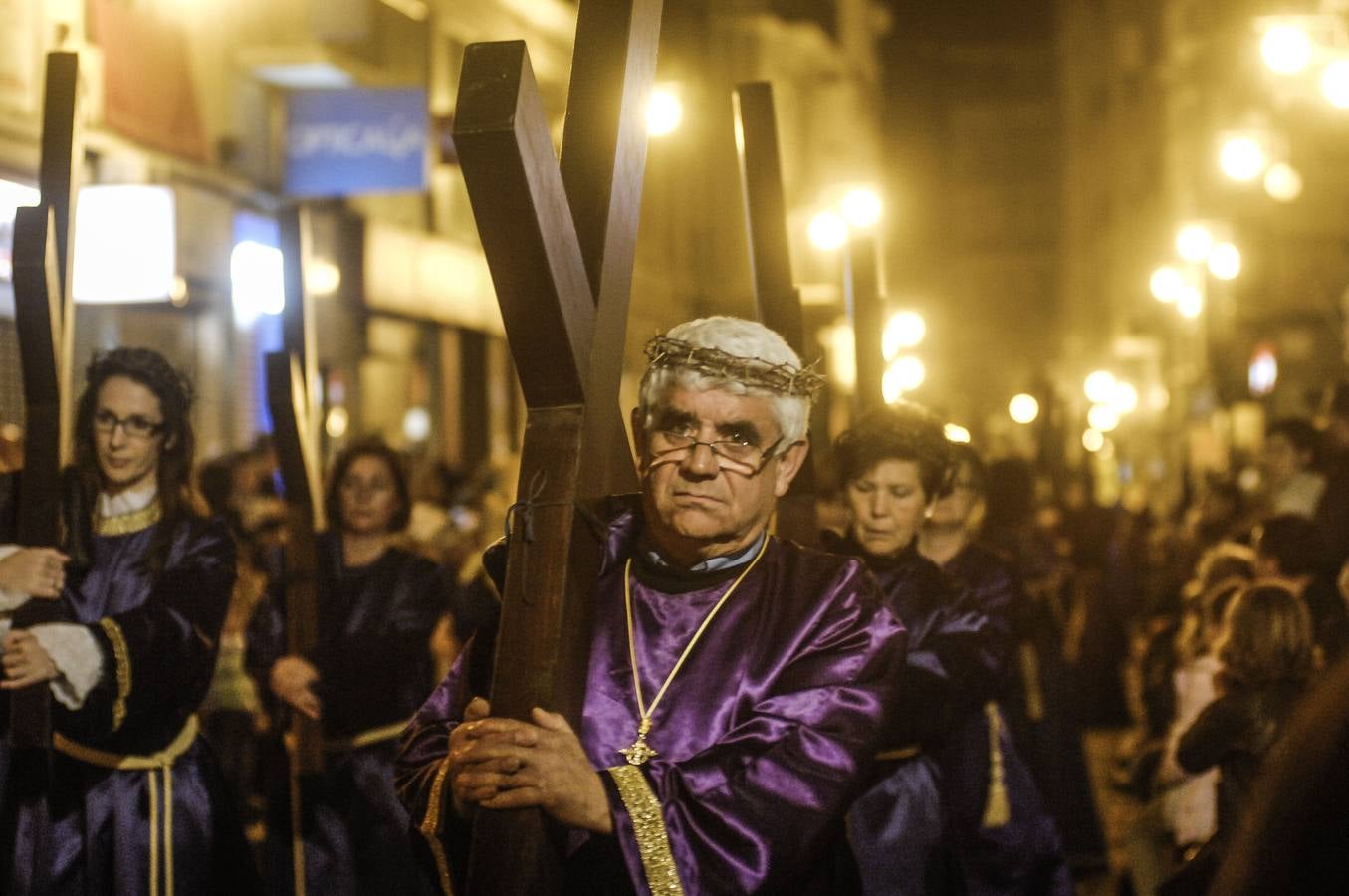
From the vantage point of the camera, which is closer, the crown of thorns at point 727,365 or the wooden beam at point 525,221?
the wooden beam at point 525,221

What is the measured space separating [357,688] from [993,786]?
2.23m

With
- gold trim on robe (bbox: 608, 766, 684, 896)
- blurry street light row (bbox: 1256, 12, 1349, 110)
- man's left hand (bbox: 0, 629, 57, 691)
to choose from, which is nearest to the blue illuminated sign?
blurry street light row (bbox: 1256, 12, 1349, 110)

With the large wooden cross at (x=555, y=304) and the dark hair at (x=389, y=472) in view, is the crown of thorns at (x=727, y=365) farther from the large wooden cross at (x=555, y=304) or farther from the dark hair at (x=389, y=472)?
the dark hair at (x=389, y=472)

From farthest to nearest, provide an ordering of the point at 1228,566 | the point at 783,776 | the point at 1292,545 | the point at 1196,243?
the point at 1196,243
the point at 1228,566
the point at 1292,545
the point at 783,776

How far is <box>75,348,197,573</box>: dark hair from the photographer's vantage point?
17.1 feet

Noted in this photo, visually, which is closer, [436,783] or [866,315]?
[436,783]

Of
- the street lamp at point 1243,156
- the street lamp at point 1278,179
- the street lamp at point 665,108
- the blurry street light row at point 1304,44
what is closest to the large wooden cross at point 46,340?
the street lamp at point 665,108

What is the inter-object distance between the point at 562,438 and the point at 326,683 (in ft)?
11.0

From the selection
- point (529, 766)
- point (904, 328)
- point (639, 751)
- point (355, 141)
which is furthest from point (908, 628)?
point (904, 328)

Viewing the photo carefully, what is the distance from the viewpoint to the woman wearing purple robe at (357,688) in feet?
20.0

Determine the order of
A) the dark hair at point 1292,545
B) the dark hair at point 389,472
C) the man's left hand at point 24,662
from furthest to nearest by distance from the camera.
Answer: the dark hair at point 1292,545 → the dark hair at point 389,472 → the man's left hand at point 24,662

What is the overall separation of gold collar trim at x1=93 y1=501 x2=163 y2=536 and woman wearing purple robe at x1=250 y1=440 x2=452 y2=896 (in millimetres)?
1043

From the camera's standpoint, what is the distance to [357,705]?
244 inches

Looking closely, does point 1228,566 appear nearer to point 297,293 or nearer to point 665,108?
point 297,293
